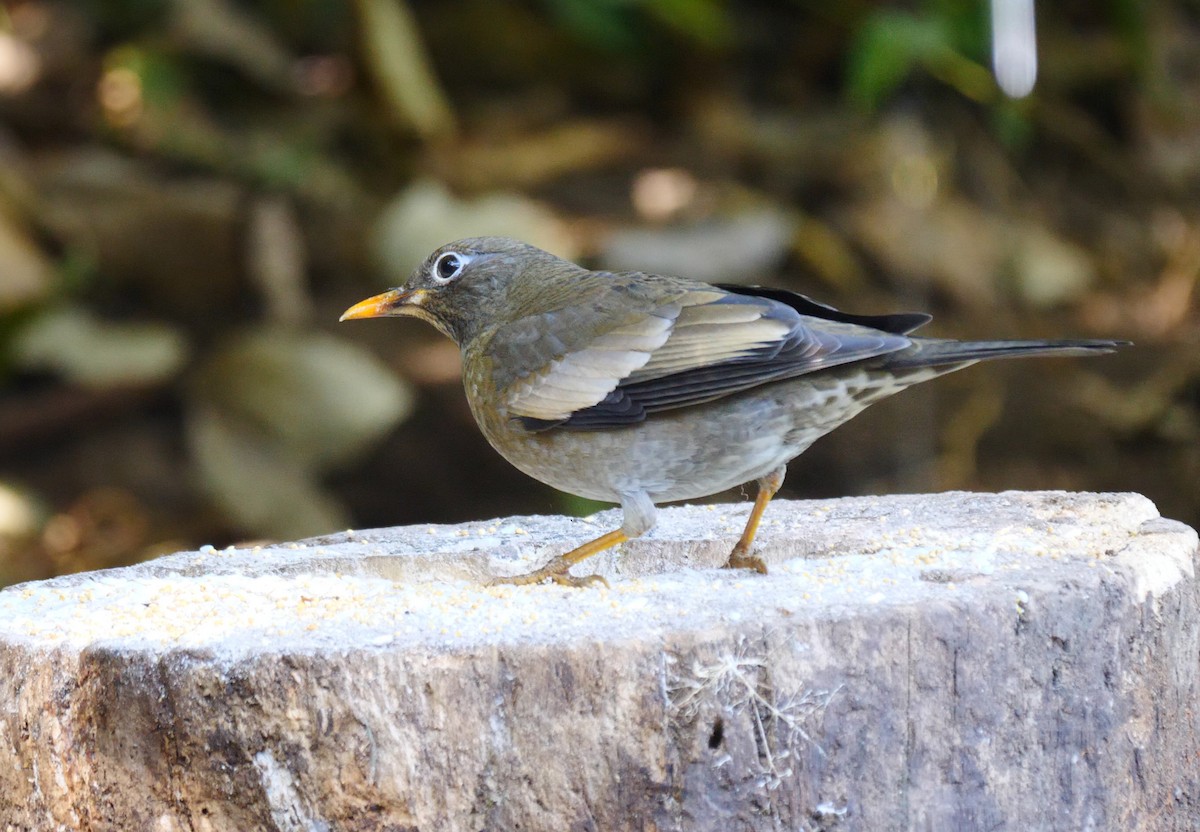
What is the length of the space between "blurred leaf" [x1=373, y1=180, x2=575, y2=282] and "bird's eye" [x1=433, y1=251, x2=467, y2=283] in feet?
12.0

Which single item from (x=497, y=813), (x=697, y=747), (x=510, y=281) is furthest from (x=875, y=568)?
(x=510, y=281)

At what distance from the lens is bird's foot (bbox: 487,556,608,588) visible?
361 cm

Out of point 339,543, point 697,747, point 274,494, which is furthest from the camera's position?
point 274,494

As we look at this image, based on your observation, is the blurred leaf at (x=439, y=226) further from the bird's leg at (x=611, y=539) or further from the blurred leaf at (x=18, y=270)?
the bird's leg at (x=611, y=539)

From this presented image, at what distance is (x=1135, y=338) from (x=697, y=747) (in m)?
6.47

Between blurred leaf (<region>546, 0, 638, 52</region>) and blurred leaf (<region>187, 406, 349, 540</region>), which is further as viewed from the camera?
blurred leaf (<region>546, 0, 638, 52</region>)

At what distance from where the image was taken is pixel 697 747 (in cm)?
272

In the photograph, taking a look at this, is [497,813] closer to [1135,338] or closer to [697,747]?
[697,747]

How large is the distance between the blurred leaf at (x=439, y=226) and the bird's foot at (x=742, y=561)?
14.7ft

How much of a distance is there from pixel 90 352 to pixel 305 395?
4.20ft

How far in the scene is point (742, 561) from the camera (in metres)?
3.74

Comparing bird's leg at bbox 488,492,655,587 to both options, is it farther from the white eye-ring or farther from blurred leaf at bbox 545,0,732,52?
blurred leaf at bbox 545,0,732,52

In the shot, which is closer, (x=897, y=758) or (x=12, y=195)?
(x=897, y=758)

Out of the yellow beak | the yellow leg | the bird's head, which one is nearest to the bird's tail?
the yellow leg
